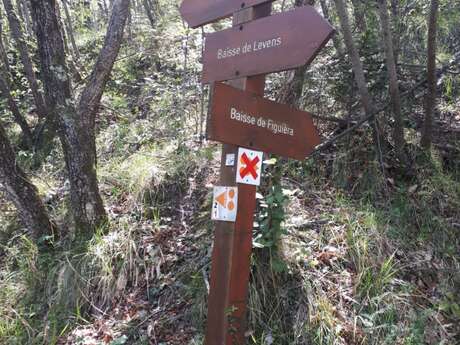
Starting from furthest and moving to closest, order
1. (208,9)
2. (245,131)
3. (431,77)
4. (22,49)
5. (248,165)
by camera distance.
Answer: (22,49), (431,77), (208,9), (248,165), (245,131)

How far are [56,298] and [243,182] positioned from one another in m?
2.76

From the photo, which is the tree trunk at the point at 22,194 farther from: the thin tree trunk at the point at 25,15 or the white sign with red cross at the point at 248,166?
the thin tree trunk at the point at 25,15

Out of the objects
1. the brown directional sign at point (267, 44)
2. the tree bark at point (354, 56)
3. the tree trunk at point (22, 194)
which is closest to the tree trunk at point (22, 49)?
the tree trunk at point (22, 194)

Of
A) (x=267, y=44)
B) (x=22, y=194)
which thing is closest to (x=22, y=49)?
(x=22, y=194)

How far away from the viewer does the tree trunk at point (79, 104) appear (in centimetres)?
457

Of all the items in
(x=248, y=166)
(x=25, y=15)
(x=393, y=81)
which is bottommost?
(x=248, y=166)

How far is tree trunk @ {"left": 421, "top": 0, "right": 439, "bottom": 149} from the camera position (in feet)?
15.5

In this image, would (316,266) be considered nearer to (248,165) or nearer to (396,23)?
Answer: (248,165)

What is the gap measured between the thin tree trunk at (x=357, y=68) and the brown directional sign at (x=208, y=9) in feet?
8.05

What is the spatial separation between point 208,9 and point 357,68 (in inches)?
108

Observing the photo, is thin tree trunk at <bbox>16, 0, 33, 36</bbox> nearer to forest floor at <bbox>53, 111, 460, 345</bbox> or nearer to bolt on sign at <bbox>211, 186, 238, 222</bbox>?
forest floor at <bbox>53, 111, 460, 345</bbox>

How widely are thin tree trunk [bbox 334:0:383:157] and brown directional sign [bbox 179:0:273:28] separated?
8.05 feet

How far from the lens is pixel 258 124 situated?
2.64 m

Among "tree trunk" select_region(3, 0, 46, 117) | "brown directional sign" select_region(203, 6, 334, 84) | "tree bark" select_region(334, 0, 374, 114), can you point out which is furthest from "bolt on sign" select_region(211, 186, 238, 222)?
"tree trunk" select_region(3, 0, 46, 117)
